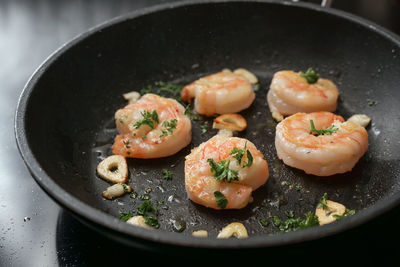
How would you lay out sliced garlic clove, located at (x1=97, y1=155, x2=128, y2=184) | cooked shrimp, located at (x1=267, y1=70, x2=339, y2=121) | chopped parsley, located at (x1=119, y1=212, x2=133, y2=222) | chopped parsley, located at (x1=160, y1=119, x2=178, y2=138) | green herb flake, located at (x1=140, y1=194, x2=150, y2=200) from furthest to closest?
cooked shrimp, located at (x1=267, y1=70, x2=339, y2=121), chopped parsley, located at (x1=160, y1=119, x2=178, y2=138), sliced garlic clove, located at (x1=97, y1=155, x2=128, y2=184), green herb flake, located at (x1=140, y1=194, x2=150, y2=200), chopped parsley, located at (x1=119, y1=212, x2=133, y2=222)

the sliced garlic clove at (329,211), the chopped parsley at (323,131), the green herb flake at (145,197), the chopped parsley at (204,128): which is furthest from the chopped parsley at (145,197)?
the chopped parsley at (323,131)

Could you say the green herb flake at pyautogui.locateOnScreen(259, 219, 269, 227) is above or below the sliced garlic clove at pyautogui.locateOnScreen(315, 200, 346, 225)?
below

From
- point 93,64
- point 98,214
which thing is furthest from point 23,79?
point 98,214

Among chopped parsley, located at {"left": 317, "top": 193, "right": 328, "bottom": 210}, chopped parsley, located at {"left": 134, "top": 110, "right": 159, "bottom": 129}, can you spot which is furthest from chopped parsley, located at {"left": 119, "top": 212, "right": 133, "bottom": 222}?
chopped parsley, located at {"left": 317, "top": 193, "right": 328, "bottom": 210}

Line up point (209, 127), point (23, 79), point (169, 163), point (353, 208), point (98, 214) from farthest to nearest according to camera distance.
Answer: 1. point (23, 79)
2. point (209, 127)
3. point (169, 163)
4. point (353, 208)
5. point (98, 214)

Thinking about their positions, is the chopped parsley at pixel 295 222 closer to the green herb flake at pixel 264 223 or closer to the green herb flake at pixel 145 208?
the green herb flake at pixel 264 223

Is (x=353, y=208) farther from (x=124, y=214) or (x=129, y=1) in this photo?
(x=129, y=1)

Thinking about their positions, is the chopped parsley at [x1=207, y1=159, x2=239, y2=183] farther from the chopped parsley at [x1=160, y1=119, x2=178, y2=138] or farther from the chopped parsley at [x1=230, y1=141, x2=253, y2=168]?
the chopped parsley at [x1=160, y1=119, x2=178, y2=138]

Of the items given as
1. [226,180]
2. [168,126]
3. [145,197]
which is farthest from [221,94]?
[145,197]
